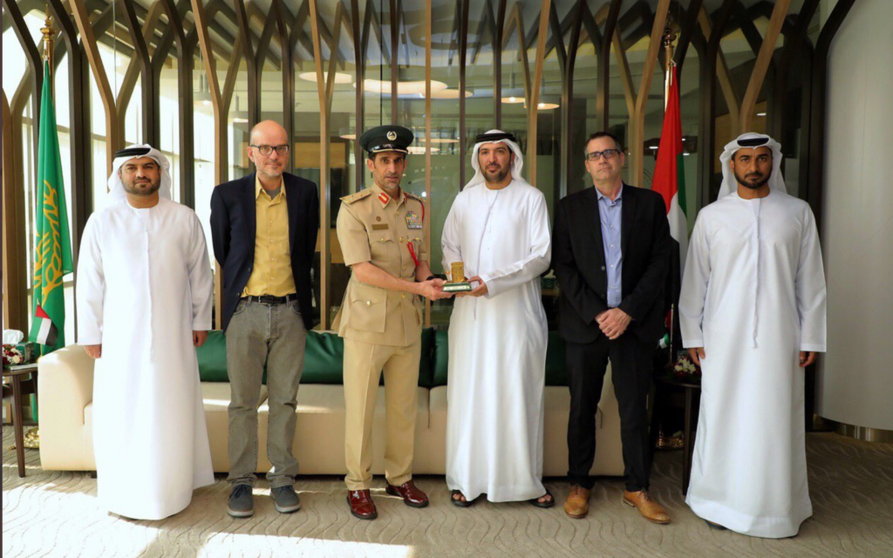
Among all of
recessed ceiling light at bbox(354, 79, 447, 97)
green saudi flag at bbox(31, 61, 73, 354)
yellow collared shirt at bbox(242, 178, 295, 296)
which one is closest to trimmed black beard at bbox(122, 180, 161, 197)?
yellow collared shirt at bbox(242, 178, 295, 296)

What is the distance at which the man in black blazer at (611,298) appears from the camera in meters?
3.81

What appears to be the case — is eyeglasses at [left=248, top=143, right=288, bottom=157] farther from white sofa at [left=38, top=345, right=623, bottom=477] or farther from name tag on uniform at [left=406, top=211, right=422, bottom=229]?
white sofa at [left=38, top=345, right=623, bottom=477]

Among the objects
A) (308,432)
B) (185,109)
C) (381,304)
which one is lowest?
(308,432)

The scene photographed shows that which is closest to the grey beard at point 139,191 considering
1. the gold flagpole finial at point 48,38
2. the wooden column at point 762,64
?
the gold flagpole finial at point 48,38

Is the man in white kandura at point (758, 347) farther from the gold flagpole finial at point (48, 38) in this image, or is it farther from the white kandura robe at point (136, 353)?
the gold flagpole finial at point (48, 38)

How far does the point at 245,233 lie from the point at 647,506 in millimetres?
2523

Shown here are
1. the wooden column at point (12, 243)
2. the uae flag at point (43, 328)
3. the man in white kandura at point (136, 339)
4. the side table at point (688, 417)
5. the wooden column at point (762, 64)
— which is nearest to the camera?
the man in white kandura at point (136, 339)

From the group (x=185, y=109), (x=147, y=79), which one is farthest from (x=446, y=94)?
(x=147, y=79)

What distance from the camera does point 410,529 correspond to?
3.62 m

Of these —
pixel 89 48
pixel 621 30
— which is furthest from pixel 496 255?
pixel 89 48

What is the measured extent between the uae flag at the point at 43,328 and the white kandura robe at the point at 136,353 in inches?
61.4

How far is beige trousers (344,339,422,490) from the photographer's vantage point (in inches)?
149

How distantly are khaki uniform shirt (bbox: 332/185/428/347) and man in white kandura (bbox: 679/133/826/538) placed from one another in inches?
62.0

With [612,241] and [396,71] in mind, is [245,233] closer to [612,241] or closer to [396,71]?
[612,241]
